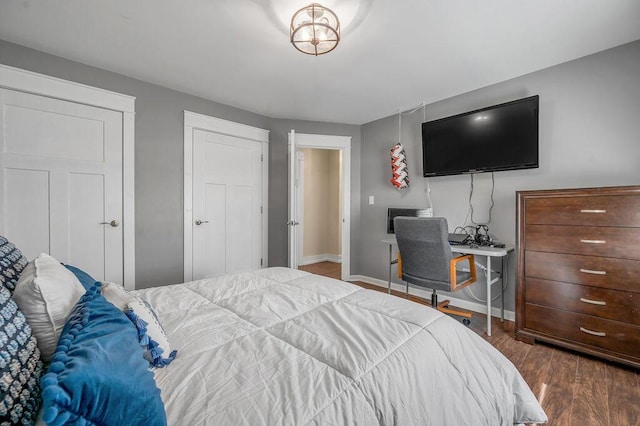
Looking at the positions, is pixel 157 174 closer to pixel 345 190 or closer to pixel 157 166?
pixel 157 166

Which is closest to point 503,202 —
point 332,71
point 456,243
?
point 456,243

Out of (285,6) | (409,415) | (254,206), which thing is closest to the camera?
(409,415)

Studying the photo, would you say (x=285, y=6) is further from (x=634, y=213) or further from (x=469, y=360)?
(x=634, y=213)

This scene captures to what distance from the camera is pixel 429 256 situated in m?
2.38

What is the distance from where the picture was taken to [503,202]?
2754 mm

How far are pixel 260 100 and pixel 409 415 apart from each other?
3187 millimetres

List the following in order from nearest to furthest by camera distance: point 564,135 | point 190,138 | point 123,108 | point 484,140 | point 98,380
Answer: point 98,380, point 564,135, point 123,108, point 484,140, point 190,138

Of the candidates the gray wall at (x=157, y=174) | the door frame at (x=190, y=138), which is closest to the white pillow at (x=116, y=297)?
the gray wall at (x=157, y=174)

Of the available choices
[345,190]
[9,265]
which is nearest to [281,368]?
[9,265]

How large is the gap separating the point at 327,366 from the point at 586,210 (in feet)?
7.44

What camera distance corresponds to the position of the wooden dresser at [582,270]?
1840 mm

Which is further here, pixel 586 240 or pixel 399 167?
pixel 399 167

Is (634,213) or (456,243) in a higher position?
(634,213)

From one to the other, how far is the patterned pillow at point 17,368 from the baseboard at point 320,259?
461cm
